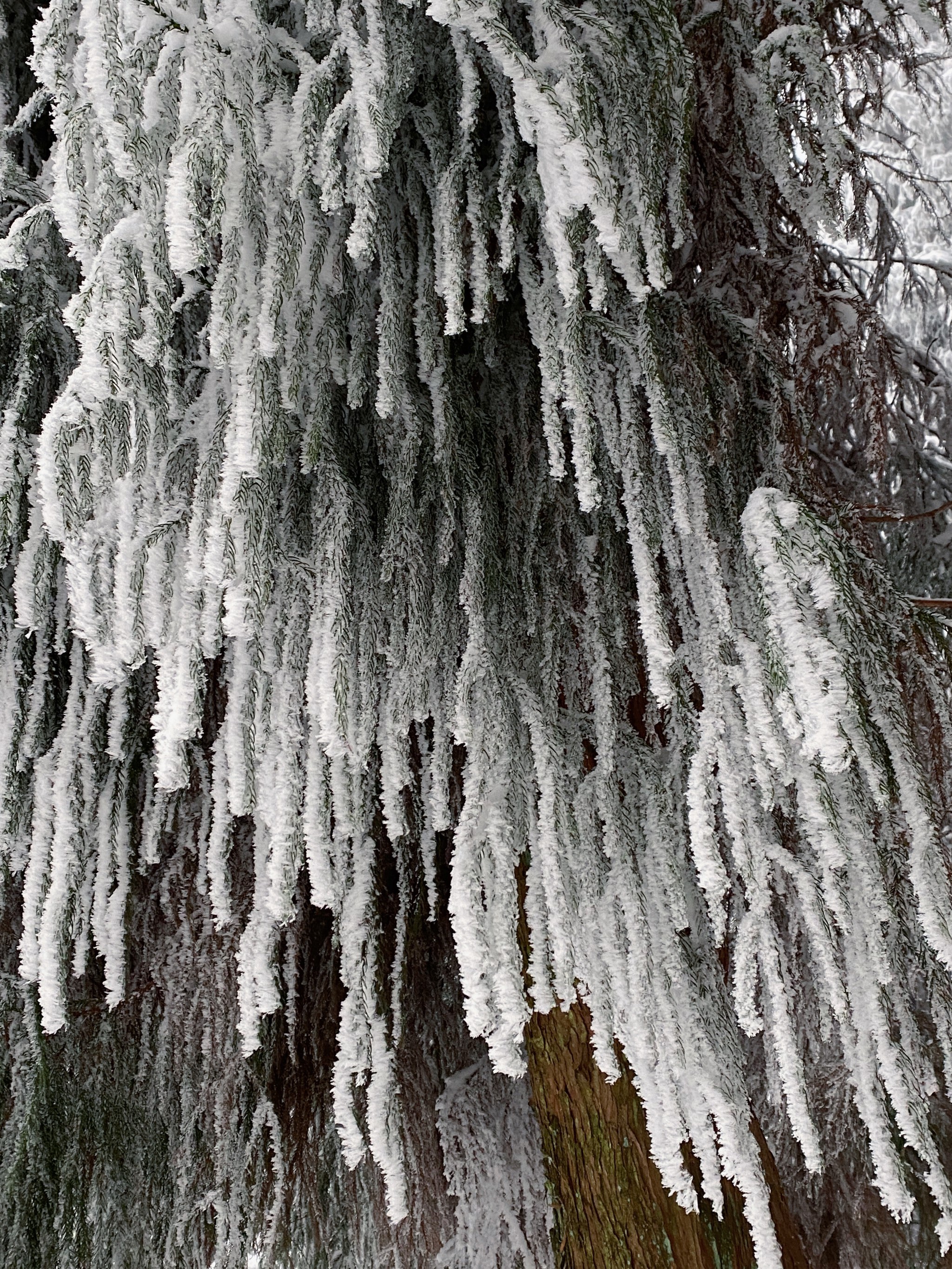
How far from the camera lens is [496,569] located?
3.78 feet

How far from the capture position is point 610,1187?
124 cm

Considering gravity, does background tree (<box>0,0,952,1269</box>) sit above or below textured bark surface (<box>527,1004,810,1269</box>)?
above

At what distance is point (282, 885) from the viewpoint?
95 cm

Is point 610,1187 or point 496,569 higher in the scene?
point 496,569

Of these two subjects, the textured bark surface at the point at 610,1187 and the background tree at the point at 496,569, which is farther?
the textured bark surface at the point at 610,1187

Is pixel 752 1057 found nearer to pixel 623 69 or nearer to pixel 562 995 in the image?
pixel 562 995

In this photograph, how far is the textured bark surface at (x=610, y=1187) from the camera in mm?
1195

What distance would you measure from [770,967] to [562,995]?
223mm

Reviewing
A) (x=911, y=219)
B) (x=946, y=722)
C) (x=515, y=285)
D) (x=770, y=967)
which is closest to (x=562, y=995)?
(x=770, y=967)

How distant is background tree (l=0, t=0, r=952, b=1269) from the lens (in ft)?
→ 2.90

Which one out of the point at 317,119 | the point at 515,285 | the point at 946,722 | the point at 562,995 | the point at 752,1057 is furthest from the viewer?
the point at 752,1057

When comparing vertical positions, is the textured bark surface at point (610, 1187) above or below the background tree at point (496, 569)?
below

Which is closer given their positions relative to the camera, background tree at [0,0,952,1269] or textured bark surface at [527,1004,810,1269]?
background tree at [0,0,952,1269]

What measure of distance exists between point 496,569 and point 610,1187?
84 centimetres
